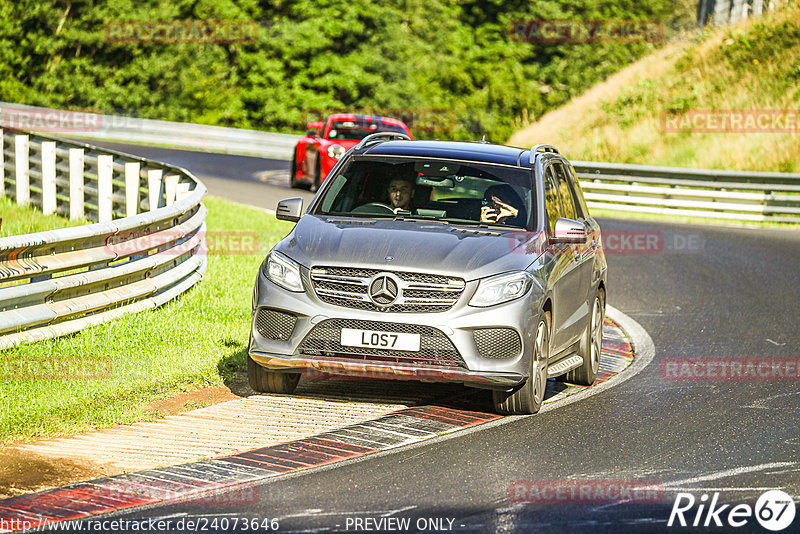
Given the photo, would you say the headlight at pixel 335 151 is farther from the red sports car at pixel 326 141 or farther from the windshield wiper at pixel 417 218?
the windshield wiper at pixel 417 218

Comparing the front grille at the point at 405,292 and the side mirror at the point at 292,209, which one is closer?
the front grille at the point at 405,292

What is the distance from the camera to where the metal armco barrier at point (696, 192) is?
1049 inches

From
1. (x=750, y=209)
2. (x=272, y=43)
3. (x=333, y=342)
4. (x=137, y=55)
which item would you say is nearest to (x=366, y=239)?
(x=333, y=342)

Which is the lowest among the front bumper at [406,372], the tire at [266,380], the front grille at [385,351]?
the tire at [266,380]

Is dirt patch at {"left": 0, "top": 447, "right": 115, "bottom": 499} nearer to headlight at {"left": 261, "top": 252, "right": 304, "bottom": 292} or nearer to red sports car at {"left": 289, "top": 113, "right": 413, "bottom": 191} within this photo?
headlight at {"left": 261, "top": 252, "right": 304, "bottom": 292}

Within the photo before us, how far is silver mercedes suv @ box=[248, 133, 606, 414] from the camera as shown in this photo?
26.2 ft

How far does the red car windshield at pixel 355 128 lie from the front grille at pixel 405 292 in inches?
830

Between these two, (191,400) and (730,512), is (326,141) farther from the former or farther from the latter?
(730,512)

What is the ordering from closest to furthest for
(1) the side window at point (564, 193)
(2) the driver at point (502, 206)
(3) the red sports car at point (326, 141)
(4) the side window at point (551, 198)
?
(2) the driver at point (502, 206)
(4) the side window at point (551, 198)
(1) the side window at point (564, 193)
(3) the red sports car at point (326, 141)

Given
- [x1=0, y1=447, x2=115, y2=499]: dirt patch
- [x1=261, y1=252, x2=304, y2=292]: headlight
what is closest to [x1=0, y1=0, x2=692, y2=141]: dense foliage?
[x1=261, y1=252, x2=304, y2=292]: headlight

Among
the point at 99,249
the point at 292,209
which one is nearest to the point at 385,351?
the point at 292,209

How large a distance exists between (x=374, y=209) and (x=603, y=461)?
295 cm

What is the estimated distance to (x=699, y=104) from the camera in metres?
39.6

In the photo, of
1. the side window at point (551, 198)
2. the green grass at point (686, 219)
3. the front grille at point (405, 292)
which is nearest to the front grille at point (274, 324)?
the front grille at point (405, 292)
